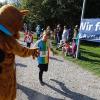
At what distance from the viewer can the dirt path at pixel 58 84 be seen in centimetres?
958

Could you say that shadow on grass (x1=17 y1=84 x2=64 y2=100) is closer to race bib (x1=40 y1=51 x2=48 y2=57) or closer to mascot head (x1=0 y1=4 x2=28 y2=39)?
race bib (x1=40 y1=51 x2=48 y2=57)

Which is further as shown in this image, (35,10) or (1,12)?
(35,10)

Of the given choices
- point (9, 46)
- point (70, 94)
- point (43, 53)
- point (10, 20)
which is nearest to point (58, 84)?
point (43, 53)

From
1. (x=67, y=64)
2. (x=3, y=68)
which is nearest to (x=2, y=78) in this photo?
(x=3, y=68)

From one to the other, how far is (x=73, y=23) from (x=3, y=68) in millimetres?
28426

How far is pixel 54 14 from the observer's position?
1320 inches

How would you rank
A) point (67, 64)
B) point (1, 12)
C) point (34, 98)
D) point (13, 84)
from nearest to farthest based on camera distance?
point (1, 12) → point (13, 84) → point (34, 98) → point (67, 64)

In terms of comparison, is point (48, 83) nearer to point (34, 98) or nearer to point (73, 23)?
point (34, 98)

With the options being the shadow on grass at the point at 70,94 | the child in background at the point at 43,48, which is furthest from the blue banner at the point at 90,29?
the shadow on grass at the point at 70,94

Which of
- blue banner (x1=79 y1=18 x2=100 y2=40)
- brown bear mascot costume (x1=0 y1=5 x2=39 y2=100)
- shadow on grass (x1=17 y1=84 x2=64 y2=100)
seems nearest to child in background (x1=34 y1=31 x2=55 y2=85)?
shadow on grass (x1=17 y1=84 x2=64 y2=100)

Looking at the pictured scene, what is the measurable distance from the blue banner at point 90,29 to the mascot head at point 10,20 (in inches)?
A: 421

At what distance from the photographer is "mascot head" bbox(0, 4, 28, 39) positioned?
5.31 m

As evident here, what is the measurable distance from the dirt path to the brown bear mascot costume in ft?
11.3

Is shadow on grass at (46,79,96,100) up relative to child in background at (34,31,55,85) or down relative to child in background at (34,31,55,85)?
down
